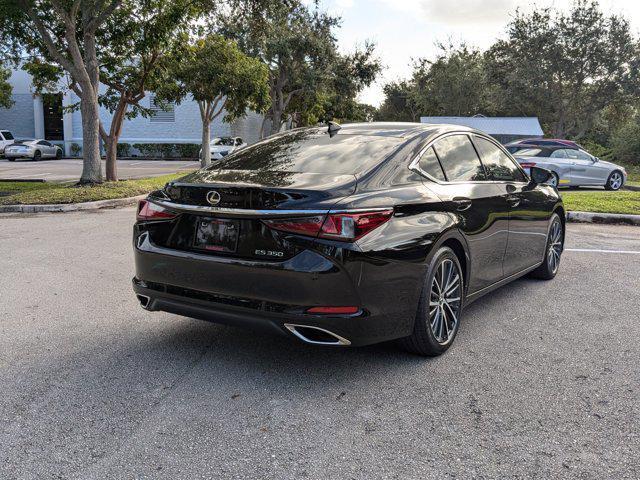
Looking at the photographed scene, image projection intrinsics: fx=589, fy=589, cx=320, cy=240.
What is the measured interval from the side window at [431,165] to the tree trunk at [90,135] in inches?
498

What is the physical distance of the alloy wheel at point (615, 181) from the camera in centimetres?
1839

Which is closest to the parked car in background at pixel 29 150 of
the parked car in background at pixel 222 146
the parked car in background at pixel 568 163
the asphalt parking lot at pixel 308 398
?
the parked car in background at pixel 222 146

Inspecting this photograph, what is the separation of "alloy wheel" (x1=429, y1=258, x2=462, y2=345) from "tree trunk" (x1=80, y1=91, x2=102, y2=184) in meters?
13.1

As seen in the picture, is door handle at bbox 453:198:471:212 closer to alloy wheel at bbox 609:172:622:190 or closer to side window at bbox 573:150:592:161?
side window at bbox 573:150:592:161

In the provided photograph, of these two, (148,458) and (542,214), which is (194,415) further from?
(542,214)

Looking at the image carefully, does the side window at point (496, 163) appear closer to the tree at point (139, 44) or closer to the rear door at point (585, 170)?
the tree at point (139, 44)

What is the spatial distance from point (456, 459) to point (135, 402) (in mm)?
1789

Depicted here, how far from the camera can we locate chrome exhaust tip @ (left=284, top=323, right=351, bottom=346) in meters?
3.46

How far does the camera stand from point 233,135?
136ft

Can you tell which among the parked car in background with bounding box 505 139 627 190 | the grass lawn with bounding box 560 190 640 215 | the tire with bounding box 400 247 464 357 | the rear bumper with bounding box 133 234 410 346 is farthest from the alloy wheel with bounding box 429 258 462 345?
the parked car in background with bounding box 505 139 627 190

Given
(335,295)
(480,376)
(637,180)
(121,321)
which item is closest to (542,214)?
(480,376)

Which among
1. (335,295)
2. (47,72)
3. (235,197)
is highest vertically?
(47,72)

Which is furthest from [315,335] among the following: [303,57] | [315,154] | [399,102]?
[399,102]

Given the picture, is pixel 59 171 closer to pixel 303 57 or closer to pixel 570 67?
pixel 303 57
